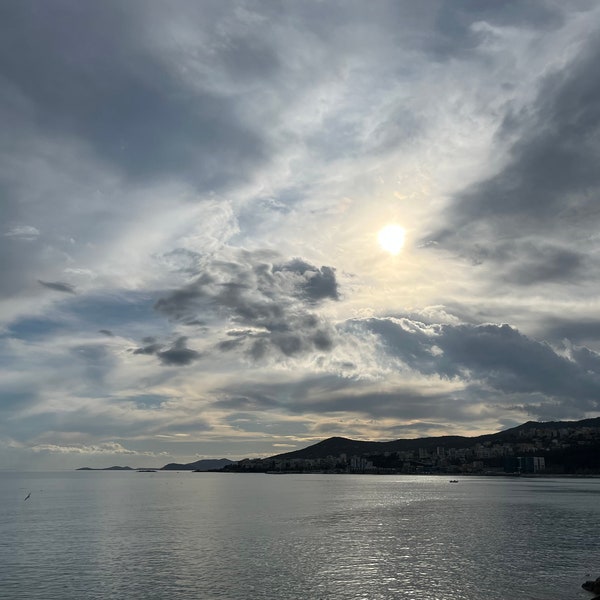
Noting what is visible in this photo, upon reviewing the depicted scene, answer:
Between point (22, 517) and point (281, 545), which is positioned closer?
point (281, 545)

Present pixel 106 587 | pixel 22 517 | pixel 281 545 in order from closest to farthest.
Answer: pixel 106 587
pixel 281 545
pixel 22 517

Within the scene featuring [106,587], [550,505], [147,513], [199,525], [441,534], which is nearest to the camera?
[106,587]

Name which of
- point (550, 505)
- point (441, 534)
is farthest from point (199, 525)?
point (550, 505)

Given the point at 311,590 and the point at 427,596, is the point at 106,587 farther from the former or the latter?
the point at 427,596

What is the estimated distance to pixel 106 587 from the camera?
197 feet

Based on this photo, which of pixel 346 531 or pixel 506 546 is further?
pixel 346 531

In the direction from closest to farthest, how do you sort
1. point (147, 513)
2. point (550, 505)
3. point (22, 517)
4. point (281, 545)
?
point (281, 545)
point (22, 517)
point (147, 513)
point (550, 505)

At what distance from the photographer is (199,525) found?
115 metres

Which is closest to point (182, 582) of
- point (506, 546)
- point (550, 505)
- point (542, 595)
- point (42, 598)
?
point (42, 598)

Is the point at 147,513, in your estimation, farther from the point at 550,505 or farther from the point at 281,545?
the point at 550,505

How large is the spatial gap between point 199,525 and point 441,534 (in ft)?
157

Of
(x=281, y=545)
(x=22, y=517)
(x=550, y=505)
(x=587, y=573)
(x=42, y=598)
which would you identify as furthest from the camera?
(x=550, y=505)

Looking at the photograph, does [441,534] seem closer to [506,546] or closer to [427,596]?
[506,546]

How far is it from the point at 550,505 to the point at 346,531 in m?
90.4
